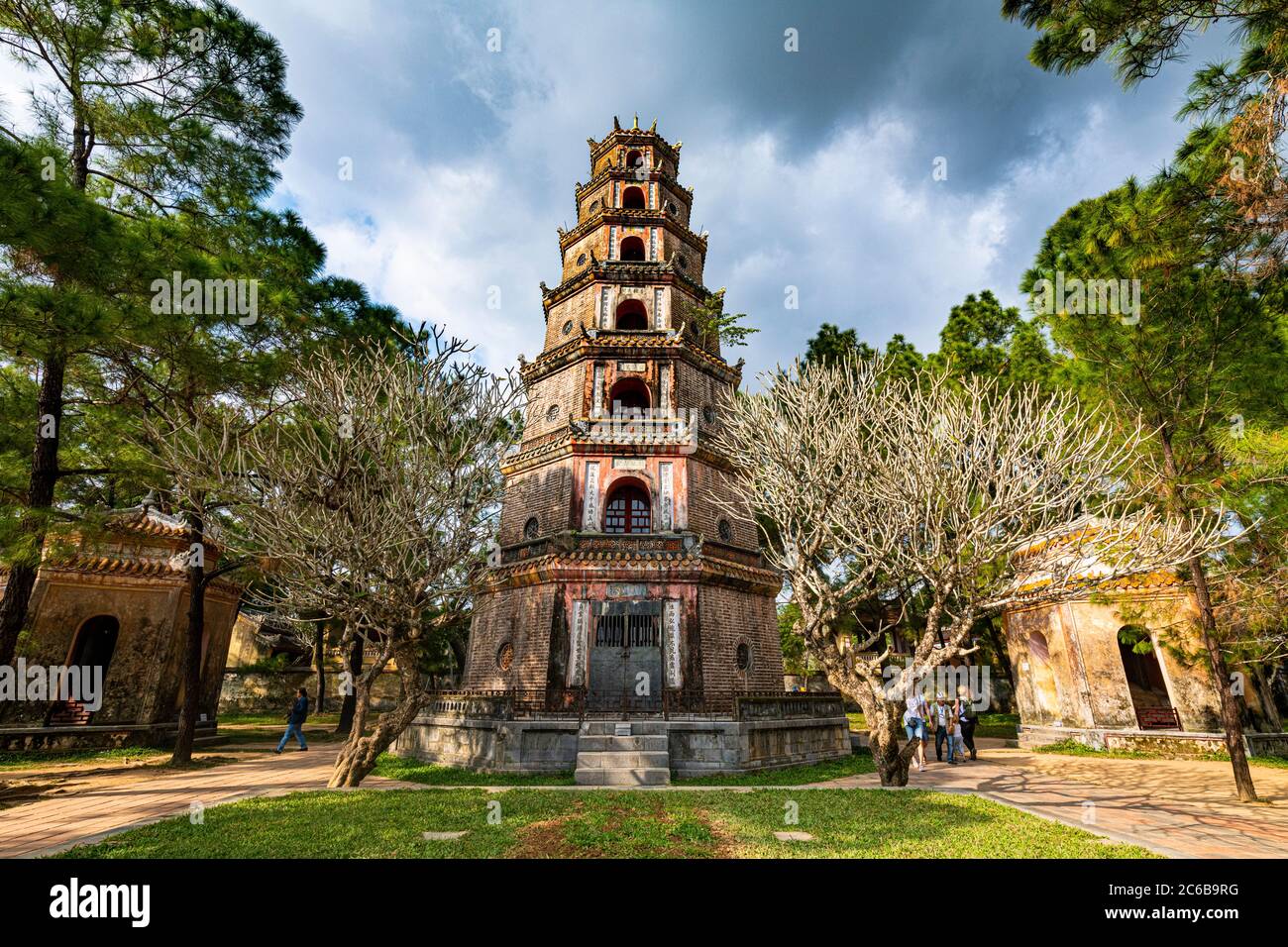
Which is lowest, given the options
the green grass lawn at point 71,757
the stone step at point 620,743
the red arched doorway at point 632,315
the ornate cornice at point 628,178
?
the green grass lawn at point 71,757

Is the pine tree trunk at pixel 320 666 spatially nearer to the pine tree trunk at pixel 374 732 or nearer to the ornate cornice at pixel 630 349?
the ornate cornice at pixel 630 349

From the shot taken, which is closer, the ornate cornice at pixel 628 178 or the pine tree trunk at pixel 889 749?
the pine tree trunk at pixel 889 749

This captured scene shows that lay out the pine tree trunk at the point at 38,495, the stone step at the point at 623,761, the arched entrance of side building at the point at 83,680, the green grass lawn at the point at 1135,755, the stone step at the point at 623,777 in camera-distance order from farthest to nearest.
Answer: the arched entrance of side building at the point at 83,680, the green grass lawn at the point at 1135,755, the stone step at the point at 623,761, the stone step at the point at 623,777, the pine tree trunk at the point at 38,495

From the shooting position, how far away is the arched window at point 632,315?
64.4 ft

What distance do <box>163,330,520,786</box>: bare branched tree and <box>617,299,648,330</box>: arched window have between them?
29.9 ft

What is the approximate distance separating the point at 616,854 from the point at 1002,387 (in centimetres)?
2042

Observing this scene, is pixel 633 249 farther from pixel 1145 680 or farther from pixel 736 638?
pixel 1145 680

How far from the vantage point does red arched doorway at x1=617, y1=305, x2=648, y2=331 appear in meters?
19.6

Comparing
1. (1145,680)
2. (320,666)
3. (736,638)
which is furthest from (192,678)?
(1145,680)

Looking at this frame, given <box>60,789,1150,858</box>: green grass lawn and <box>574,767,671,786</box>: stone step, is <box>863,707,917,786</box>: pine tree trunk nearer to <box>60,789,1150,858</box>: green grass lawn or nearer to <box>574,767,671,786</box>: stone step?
<box>60,789,1150,858</box>: green grass lawn

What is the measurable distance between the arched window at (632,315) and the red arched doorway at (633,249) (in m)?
2.19

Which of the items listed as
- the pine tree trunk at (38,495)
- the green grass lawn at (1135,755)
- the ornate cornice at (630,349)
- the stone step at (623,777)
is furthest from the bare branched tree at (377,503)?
the green grass lawn at (1135,755)

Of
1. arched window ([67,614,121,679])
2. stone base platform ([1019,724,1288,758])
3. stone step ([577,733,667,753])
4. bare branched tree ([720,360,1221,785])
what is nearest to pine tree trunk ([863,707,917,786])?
bare branched tree ([720,360,1221,785])

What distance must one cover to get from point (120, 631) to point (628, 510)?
16.3 meters
